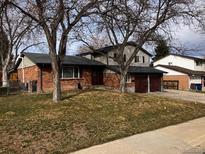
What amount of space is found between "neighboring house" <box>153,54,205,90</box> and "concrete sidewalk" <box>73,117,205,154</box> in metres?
44.2

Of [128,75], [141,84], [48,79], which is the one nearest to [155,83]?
[141,84]

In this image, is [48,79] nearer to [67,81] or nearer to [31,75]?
[67,81]

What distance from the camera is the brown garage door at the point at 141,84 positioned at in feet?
141

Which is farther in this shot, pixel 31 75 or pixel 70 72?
pixel 70 72

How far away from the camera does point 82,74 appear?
3919 centimetres

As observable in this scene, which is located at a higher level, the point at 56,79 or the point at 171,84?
the point at 56,79

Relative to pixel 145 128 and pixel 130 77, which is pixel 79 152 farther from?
pixel 130 77

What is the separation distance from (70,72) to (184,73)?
2635cm

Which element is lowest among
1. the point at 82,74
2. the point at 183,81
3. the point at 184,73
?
the point at 183,81

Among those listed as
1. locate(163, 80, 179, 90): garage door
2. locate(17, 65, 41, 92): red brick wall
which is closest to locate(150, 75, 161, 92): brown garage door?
locate(163, 80, 179, 90): garage door

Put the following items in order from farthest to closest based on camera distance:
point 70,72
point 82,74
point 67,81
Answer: point 82,74 → point 70,72 → point 67,81

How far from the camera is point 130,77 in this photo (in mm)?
42281

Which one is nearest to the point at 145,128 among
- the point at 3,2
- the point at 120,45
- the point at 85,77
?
the point at 3,2

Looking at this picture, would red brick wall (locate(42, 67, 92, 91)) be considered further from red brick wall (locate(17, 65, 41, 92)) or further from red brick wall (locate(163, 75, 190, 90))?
red brick wall (locate(163, 75, 190, 90))
